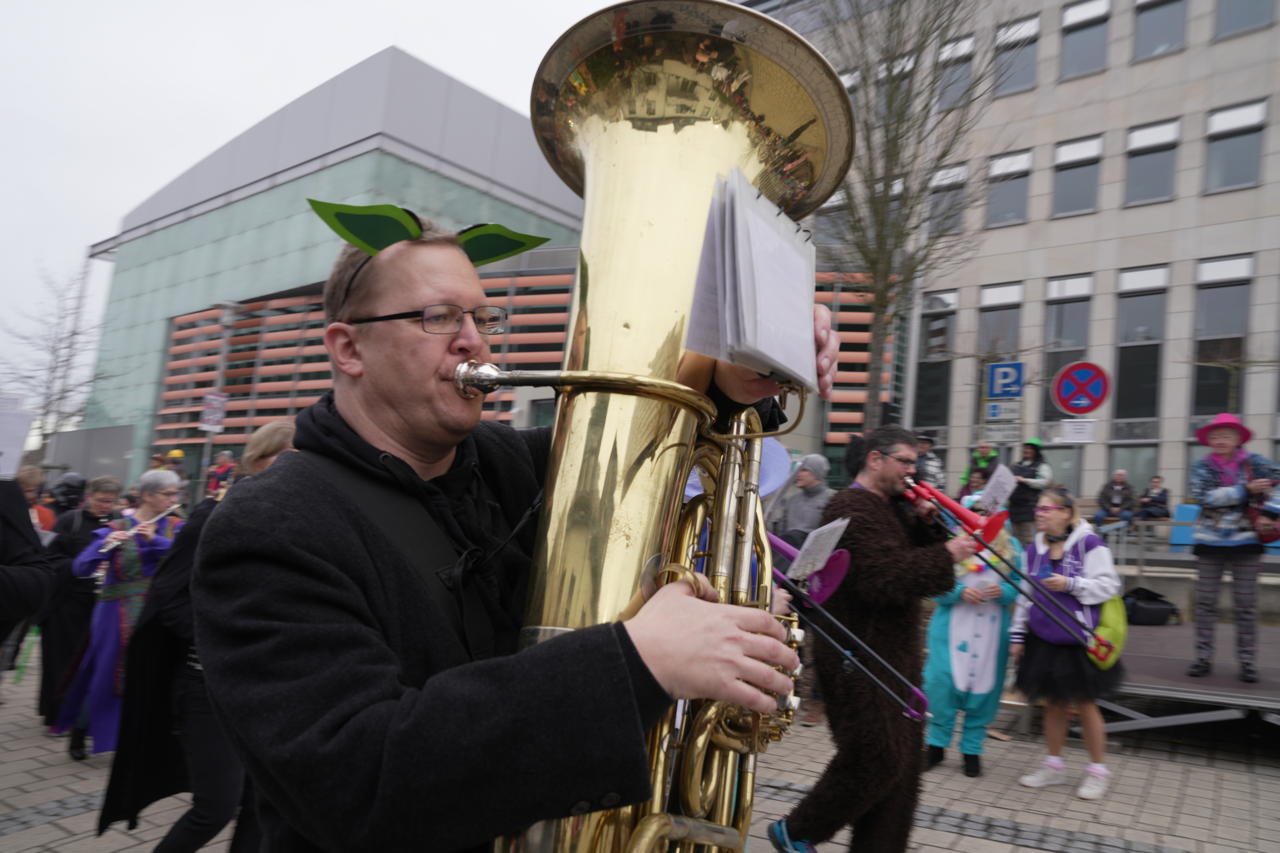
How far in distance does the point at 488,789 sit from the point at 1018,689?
17.8 ft

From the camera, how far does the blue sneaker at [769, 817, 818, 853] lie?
355cm

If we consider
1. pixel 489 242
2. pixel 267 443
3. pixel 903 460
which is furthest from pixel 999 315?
pixel 489 242

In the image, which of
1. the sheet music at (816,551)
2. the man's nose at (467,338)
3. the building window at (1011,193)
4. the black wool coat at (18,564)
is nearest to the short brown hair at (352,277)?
the man's nose at (467,338)

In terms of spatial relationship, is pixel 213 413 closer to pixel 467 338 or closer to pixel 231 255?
pixel 467 338

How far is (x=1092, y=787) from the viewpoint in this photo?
513 centimetres

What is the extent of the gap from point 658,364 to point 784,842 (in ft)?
9.66

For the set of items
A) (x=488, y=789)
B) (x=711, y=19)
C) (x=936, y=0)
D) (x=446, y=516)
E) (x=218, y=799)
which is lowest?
(x=218, y=799)

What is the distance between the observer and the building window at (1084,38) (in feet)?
61.5

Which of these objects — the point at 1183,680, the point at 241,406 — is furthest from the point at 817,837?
the point at 241,406

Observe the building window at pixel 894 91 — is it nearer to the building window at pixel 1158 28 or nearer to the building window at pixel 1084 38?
the building window at pixel 1084 38

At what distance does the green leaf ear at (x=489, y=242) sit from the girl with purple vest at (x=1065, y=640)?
14.7 feet

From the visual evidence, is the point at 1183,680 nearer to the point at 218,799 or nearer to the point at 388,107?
the point at 218,799

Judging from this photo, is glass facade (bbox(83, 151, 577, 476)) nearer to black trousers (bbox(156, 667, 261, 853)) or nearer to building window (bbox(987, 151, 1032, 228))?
building window (bbox(987, 151, 1032, 228))

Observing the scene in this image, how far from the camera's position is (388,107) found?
2238cm
